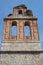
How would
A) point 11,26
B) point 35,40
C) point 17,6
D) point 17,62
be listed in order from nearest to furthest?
point 17,62 < point 35,40 < point 11,26 < point 17,6

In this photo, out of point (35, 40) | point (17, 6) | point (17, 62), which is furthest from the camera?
point (17, 6)

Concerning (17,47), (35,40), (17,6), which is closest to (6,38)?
(17,47)

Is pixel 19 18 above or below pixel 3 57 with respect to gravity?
above

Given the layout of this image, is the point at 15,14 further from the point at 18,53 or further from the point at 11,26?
the point at 18,53

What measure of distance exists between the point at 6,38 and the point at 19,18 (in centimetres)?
167

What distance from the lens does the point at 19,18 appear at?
42.2 ft

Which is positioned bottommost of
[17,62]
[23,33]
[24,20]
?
[17,62]

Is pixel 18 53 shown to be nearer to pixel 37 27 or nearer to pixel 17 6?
pixel 37 27

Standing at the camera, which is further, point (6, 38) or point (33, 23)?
point (33, 23)

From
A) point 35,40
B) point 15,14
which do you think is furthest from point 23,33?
point 15,14

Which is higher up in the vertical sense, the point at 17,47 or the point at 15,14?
the point at 15,14

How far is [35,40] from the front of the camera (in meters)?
11.8

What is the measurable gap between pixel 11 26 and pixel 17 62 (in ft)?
8.45

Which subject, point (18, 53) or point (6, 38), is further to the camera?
point (6, 38)
